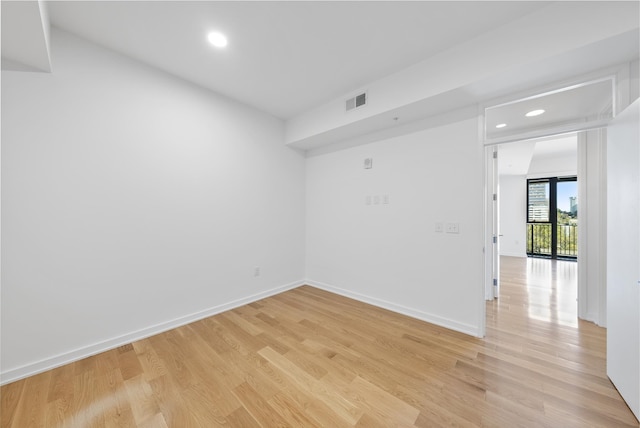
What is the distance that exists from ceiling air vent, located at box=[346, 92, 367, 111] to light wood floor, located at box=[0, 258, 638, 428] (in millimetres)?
2624

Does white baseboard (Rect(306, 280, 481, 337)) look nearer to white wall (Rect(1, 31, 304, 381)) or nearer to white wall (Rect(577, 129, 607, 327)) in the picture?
white wall (Rect(1, 31, 304, 381))

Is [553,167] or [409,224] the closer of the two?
[409,224]

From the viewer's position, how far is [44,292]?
189cm

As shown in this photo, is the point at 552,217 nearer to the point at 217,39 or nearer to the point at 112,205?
the point at 217,39

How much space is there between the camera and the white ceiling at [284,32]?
1.75m

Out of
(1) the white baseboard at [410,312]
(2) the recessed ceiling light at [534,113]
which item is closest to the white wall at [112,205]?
(1) the white baseboard at [410,312]

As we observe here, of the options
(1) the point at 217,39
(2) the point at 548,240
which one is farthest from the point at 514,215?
(1) the point at 217,39

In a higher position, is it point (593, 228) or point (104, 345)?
point (593, 228)

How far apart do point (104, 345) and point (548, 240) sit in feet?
32.1

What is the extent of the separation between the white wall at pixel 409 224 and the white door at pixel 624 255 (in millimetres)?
838

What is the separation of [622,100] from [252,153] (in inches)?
146

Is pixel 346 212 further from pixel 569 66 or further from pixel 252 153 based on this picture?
pixel 569 66

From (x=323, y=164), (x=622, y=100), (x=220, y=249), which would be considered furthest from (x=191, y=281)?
(x=622, y=100)

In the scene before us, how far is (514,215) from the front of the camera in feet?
23.3
